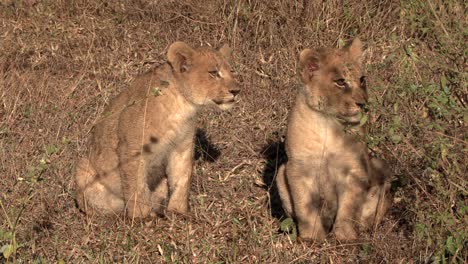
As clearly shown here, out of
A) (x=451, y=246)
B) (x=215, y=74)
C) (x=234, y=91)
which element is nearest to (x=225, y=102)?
(x=234, y=91)

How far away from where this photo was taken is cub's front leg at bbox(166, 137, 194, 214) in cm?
770

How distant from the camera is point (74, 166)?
27.3ft

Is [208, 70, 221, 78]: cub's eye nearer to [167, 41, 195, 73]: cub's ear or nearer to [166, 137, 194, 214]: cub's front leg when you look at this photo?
[167, 41, 195, 73]: cub's ear

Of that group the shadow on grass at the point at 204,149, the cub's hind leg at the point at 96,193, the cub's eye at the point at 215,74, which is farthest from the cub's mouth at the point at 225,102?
the shadow on grass at the point at 204,149

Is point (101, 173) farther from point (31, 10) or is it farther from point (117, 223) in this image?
point (31, 10)

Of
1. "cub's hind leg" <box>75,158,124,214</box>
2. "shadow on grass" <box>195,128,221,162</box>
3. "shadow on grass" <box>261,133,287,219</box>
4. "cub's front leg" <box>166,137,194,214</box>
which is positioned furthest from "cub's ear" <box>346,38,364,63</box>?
"cub's hind leg" <box>75,158,124,214</box>

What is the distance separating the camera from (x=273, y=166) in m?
8.80

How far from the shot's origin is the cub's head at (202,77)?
7.36 meters

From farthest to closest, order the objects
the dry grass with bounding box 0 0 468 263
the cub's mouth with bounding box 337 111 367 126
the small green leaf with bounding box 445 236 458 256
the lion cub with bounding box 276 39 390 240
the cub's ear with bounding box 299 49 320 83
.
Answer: the cub's ear with bounding box 299 49 320 83 → the lion cub with bounding box 276 39 390 240 → the cub's mouth with bounding box 337 111 367 126 → the dry grass with bounding box 0 0 468 263 → the small green leaf with bounding box 445 236 458 256

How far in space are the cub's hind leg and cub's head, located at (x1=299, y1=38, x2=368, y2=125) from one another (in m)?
1.97

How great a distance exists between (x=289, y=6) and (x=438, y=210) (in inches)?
192

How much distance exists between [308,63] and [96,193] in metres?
2.19

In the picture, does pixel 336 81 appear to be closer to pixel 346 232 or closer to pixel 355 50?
pixel 355 50

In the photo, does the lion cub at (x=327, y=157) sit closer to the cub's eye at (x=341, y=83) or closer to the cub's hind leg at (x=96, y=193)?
the cub's eye at (x=341, y=83)
